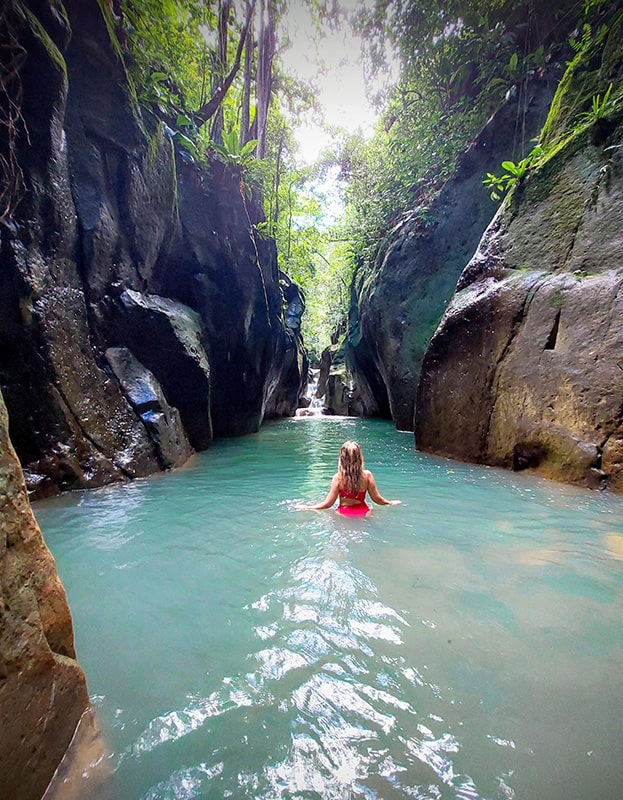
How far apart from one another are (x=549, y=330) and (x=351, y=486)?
413cm

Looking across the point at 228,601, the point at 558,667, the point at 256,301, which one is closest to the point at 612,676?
the point at 558,667

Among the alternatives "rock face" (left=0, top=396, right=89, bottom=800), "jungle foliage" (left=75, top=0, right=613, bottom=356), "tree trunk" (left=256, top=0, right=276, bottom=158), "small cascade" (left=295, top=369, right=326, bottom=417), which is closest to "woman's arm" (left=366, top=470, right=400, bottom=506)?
"rock face" (left=0, top=396, right=89, bottom=800)

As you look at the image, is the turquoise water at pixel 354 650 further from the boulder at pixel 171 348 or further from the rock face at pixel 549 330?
the boulder at pixel 171 348

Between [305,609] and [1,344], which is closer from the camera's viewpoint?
[305,609]

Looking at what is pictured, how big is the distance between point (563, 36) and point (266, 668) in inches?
542

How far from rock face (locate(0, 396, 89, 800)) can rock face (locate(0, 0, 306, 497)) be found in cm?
409

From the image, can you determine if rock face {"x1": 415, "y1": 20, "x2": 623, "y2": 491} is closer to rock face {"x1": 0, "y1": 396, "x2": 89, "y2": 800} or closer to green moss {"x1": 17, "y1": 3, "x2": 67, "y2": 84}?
rock face {"x1": 0, "y1": 396, "x2": 89, "y2": 800}

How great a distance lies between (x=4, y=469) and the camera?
131cm

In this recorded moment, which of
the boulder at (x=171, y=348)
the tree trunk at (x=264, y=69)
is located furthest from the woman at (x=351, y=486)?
the tree trunk at (x=264, y=69)

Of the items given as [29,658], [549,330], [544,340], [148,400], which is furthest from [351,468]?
[148,400]

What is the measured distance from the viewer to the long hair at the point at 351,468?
429cm

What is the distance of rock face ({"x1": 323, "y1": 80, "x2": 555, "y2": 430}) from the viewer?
983cm

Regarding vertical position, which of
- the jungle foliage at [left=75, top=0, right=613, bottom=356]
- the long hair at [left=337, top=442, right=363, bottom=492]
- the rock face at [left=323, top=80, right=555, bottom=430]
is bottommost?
the long hair at [left=337, top=442, right=363, bottom=492]

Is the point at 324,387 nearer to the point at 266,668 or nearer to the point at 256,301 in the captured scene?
the point at 256,301
